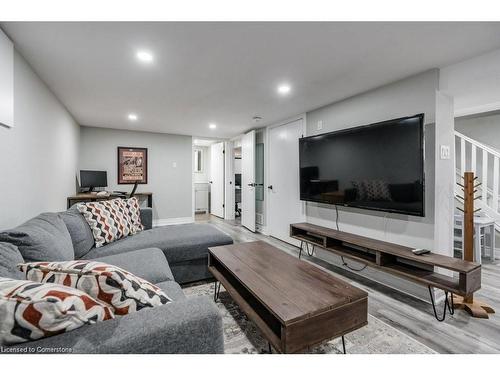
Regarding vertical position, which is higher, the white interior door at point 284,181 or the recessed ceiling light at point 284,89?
the recessed ceiling light at point 284,89

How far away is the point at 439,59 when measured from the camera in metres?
1.87

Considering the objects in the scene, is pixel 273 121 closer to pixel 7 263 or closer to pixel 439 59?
pixel 439 59

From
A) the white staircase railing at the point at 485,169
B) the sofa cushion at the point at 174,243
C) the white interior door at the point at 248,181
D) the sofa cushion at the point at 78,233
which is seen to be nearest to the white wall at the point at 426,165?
the sofa cushion at the point at 174,243

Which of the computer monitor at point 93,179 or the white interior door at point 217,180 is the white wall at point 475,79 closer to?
the white interior door at point 217,180

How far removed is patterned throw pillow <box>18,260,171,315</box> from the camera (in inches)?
31.9

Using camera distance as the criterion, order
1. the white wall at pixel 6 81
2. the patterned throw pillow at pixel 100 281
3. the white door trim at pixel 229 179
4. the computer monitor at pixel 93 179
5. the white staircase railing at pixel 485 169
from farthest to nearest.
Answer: the white door trim at pixel 229 179 < the computer monitor at pixel 93 179 < the white staircase railing at pixel 485 169 < the white wall at pixel 6 81 < the patterned throw pillow at pixel 100 281

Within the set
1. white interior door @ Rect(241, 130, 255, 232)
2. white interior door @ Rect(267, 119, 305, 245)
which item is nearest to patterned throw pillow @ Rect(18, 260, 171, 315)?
white interior door @ Rect(267, 119, 305, 245)

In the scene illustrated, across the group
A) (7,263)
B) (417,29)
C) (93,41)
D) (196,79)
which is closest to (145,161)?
(196,79)

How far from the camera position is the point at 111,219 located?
2.28 metres

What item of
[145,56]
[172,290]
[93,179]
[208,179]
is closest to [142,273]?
[172,290]

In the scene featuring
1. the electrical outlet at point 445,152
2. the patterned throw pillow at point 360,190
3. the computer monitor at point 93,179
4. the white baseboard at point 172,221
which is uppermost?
the electrical outlet at point 445,152

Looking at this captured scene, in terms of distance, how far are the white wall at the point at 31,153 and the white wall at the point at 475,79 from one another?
3.53 meters

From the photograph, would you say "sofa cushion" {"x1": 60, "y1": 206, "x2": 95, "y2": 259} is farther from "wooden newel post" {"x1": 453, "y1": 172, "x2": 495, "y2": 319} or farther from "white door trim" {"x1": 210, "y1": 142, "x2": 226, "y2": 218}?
"white door trim" {"x1": 210, "y1": 142, "x2": 226, "y2": 218}

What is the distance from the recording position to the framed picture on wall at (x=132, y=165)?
4.75 metres
